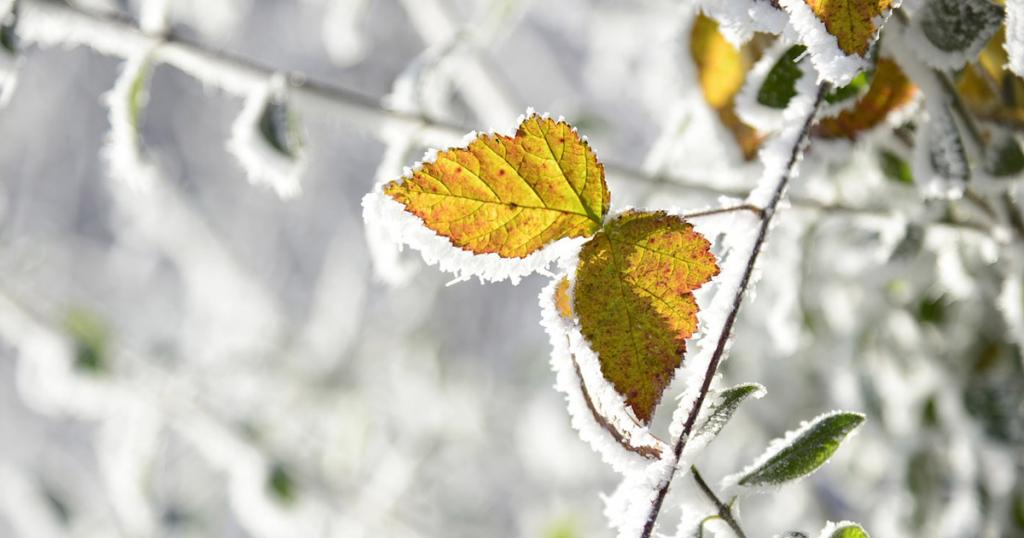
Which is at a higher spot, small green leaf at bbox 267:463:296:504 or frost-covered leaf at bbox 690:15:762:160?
small green leaf at bbox 267:463:296:504

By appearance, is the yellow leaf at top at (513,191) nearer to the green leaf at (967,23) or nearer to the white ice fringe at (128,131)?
the green leaf at (967,23)

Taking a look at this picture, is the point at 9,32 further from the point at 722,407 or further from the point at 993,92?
the point at 993,92

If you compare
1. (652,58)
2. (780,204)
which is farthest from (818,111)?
(652,58)

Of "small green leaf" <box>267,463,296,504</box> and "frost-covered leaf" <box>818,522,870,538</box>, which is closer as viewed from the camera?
"frost-covered leaf" <box>818,522,870,538</box>

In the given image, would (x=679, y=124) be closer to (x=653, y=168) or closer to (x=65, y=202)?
(x=653, y=168)

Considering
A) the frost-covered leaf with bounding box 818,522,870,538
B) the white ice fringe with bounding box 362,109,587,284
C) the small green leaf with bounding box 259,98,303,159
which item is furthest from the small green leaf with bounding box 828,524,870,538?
the small green leaf with bounding box 259,98,303,159

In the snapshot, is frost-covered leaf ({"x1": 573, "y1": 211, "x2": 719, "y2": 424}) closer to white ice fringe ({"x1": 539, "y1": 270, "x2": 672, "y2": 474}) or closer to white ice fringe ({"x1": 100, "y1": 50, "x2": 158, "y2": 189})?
white ice fringe ({"x1": 539, "y1": 270, "x2": 672, "y2": 474})
